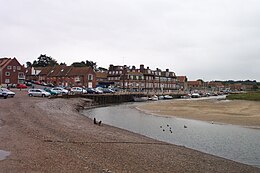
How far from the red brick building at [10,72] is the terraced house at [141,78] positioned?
145 ft

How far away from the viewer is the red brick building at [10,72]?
290 feet

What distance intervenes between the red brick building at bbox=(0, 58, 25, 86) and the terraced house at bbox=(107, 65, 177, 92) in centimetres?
4426

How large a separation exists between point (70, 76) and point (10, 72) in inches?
869

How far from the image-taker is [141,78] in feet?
425

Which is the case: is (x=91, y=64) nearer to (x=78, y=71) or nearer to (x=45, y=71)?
(x=45, y=71)

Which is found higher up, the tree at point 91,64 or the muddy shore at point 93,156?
the tree at point 91,64

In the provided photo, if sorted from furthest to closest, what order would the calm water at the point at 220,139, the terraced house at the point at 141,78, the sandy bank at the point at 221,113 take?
the terraced house at the point at 141,78 < the sandy bank at the point at 221,113 < the calm water at the point at 220,139

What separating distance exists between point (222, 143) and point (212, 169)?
291 inches

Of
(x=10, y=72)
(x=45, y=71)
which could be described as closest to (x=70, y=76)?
(x=45, y=71)

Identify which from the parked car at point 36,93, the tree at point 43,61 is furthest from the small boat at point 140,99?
the tree at point 43,61

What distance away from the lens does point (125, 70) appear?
128 metres

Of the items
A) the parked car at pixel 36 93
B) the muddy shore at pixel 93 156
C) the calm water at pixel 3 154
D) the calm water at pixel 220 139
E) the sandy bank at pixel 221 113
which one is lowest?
the calm water at pixel 220 139

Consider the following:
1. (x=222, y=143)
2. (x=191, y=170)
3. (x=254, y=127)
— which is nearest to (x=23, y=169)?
(x=191, y=170)

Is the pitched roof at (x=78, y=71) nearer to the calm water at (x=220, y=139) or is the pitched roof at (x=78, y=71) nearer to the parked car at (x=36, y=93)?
the parked car at (x=36, y=93)
